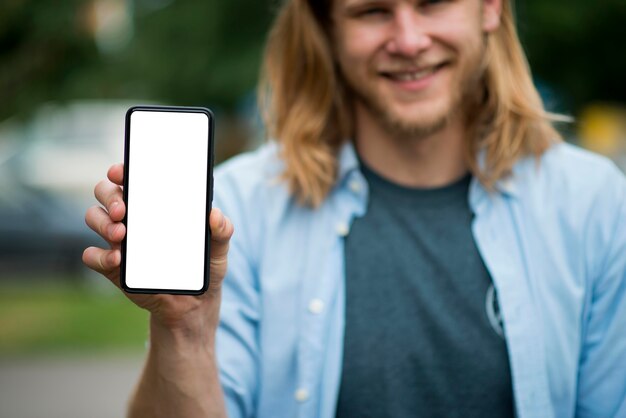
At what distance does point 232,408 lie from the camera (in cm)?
263

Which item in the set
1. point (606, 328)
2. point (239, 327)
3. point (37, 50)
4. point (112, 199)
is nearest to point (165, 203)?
point (112, 199)

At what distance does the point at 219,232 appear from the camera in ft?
6.92

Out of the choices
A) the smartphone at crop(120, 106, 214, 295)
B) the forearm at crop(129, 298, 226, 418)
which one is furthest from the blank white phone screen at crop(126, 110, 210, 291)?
the forearm at crop(129, 298, 226, 418)

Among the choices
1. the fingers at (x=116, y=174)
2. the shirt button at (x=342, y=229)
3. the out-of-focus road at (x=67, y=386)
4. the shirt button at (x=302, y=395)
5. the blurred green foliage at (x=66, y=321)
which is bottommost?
the blurred green foliage at (x=66, y=321)

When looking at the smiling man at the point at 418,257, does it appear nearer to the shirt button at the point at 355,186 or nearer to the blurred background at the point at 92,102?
the shirt button at the point at 355,186

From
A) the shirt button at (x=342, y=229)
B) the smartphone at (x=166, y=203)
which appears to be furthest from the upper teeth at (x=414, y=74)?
the smartphone at (x=166, y=203)

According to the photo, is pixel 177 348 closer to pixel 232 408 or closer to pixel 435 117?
pixel 232 408

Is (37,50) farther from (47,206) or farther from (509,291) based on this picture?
(47,206)

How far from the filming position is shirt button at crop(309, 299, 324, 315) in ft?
8.76

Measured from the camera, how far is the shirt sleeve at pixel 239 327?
8.70 ft

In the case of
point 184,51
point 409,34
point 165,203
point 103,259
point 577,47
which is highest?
point 409,34

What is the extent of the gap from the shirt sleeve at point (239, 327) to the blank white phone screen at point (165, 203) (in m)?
0.59

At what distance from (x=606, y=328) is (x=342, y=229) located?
0.74 metres

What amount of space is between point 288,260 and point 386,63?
603 mm
